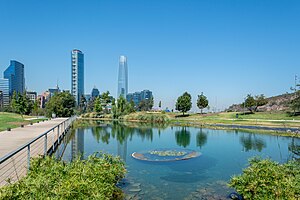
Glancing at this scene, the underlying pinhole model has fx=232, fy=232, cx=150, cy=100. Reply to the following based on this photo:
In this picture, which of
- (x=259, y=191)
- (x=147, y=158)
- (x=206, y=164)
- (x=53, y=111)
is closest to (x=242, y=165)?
(x=206, y=164)

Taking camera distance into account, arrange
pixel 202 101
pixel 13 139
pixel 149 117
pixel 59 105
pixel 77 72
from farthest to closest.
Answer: pixel 77 72, pixel 202 101, pixel 59 105, pixel 149 117, pixel 13 139

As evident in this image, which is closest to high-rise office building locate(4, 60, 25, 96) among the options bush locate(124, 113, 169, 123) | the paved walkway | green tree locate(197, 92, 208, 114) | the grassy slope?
bush locate(124, 113, 169, 123)

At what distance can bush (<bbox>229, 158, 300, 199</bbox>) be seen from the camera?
4.41m

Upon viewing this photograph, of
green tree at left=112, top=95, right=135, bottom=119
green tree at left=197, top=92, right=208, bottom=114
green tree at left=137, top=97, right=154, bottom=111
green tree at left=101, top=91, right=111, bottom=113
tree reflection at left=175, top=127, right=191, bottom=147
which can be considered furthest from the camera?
green tree at left=137, top=97, right=154, bottom=111

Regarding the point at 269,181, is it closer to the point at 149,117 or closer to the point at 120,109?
the point at 149,117

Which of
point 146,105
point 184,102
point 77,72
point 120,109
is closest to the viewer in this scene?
point 120,109

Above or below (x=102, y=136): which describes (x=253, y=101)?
above

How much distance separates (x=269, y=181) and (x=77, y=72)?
18390cm

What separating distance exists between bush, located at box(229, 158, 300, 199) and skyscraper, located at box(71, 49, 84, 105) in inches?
6691

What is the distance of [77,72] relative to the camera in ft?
584

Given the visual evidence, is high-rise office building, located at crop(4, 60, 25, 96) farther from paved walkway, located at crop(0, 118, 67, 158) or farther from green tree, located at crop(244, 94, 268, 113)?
paved walkway, located at crop(0, 118, 67, 158)

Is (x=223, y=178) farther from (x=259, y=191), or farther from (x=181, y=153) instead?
(x=181, y=153)

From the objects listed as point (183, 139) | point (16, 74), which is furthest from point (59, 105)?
point (16, 74)

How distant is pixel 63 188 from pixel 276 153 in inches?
503
